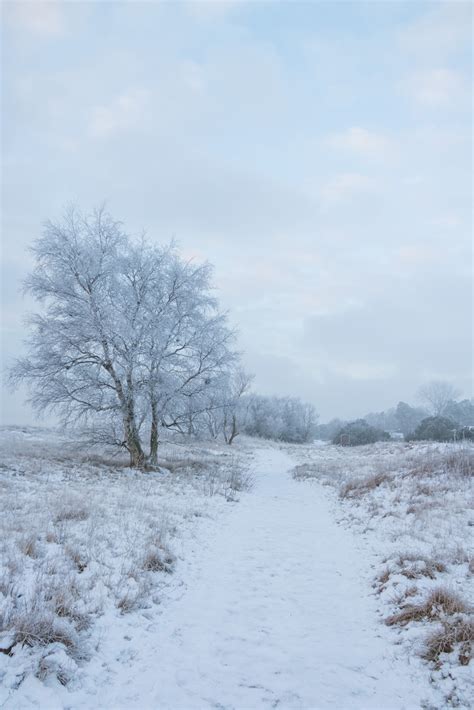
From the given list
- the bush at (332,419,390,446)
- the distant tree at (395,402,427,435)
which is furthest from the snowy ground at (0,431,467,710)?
the distant tree at (395,402,427,435)

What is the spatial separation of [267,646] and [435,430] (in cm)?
4840

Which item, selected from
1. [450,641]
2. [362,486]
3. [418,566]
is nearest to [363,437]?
[362,486]

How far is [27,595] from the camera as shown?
15.2 ft

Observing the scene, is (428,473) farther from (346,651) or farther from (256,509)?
(346,651)

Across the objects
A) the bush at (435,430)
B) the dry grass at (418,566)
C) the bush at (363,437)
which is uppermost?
the dry grass at (418,566)

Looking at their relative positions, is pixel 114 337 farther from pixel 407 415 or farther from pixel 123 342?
pixel 407 415

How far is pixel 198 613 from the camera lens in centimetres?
516

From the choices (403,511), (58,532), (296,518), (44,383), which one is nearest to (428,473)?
(403,511)

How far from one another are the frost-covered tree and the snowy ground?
21.1 feet

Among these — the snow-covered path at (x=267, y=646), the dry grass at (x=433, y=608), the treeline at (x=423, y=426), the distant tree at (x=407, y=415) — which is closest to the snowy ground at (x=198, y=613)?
the snow-covered path at (x=267, y=646)

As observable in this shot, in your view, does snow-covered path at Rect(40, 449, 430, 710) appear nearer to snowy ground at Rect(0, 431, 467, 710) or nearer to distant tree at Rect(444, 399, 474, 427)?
snowy ground at Rect(0, 431, 467, 710)

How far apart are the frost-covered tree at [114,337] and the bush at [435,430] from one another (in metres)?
36.8

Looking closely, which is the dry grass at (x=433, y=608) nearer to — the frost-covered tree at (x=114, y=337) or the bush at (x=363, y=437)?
the frost-covered tree at (x=114, y=337)

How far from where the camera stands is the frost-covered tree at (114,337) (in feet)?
51.6
